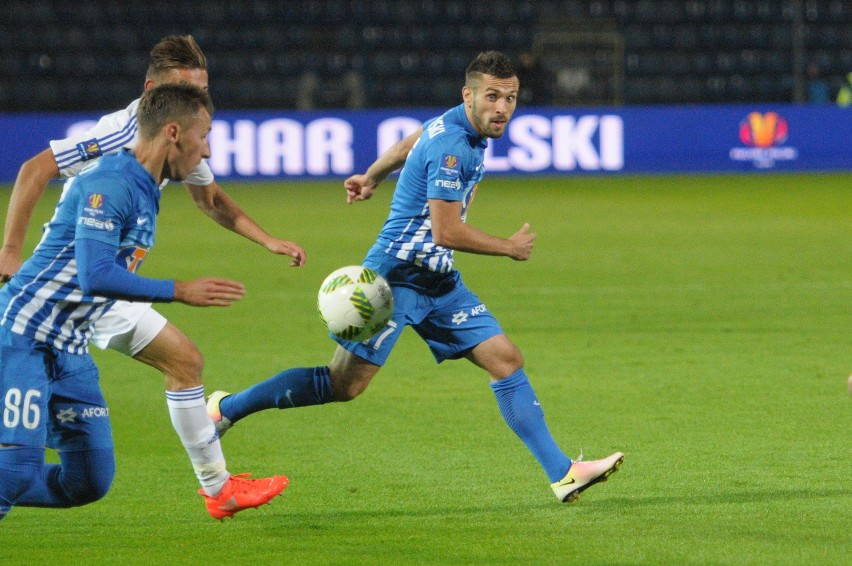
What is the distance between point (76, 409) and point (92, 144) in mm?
1208

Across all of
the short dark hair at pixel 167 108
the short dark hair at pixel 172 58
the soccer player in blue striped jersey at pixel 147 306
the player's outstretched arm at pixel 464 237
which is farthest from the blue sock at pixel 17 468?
the player's outstretched arm at pixel 464 237

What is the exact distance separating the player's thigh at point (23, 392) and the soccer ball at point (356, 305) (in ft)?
4.52

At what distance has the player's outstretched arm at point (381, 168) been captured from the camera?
6.12 m

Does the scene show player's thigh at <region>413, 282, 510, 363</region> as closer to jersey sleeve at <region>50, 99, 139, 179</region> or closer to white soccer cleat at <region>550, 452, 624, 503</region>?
white soccer cleat at <region>550, 452, 624, 503</region>

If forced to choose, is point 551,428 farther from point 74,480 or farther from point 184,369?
point 74,480

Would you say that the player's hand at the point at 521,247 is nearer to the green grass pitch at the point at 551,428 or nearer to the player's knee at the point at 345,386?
the player's knee at the point at 345,386

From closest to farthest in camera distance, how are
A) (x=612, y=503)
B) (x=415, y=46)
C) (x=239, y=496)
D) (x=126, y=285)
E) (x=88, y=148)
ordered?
(x=126, y=285) < (x=239, y=496) < (x=88, y=148) < (x=612, y=503) < (x=415, y=46)

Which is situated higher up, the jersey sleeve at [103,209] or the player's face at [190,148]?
the player's face at [190,148]

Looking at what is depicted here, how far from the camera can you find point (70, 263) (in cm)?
444

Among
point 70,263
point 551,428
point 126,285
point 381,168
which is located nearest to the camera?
point 126,285

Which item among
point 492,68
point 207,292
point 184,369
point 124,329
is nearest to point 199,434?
point 184,369

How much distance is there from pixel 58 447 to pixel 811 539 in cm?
262

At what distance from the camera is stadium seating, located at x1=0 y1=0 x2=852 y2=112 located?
84.3 feet

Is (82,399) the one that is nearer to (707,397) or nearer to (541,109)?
(707,397)
